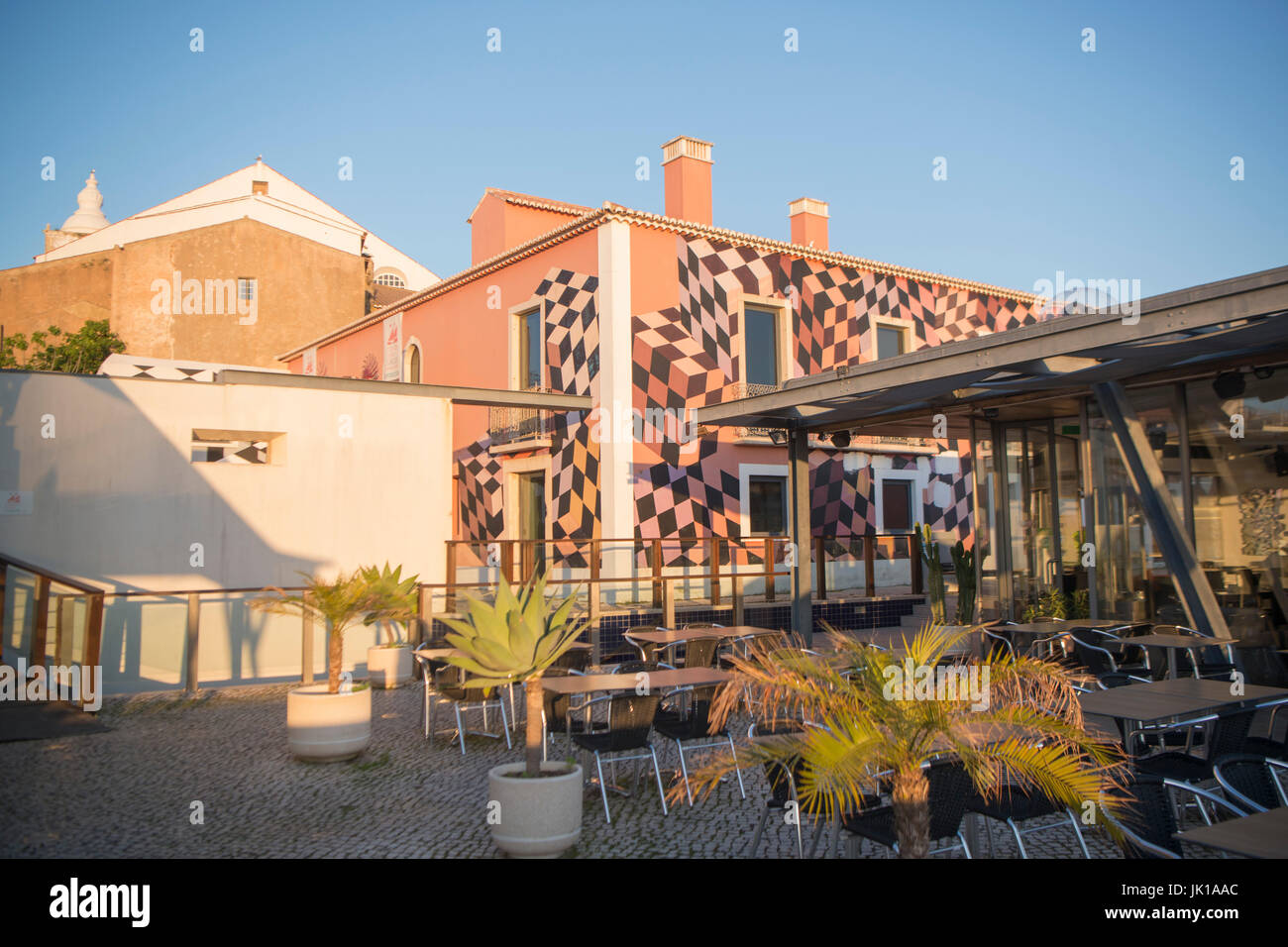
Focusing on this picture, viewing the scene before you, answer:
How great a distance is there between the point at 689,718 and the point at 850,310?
43.6ft

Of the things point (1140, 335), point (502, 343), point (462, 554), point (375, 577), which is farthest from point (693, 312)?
point (1140, 335)

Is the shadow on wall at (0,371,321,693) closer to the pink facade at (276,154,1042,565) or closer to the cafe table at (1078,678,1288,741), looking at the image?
the pink facade at (276,154,1042,565)

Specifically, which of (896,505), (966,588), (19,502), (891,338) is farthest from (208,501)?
(891,338)

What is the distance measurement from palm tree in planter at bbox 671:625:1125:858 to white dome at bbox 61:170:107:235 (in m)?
36.6

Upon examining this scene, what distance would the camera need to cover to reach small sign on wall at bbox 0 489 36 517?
30.9 ft

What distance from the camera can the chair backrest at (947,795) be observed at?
3641 mm

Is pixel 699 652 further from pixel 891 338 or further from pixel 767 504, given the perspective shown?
pixel 891 338

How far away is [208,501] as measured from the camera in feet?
33.9

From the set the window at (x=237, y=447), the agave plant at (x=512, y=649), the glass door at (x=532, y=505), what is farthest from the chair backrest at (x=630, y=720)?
the glass door at (x=532, y=505)

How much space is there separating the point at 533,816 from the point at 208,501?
23.9ft
